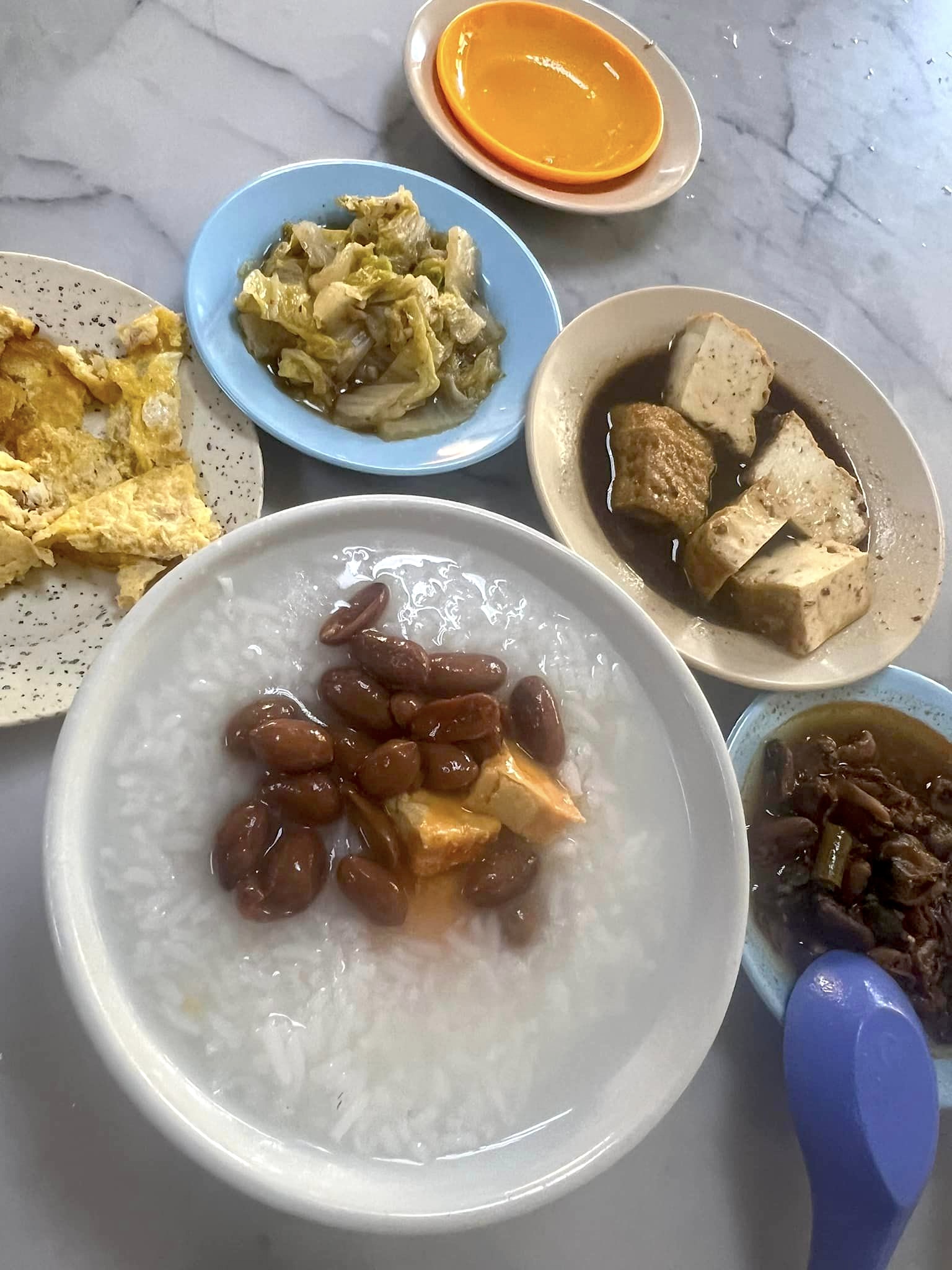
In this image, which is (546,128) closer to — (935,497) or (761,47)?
(761,47)

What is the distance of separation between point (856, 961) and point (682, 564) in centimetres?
72

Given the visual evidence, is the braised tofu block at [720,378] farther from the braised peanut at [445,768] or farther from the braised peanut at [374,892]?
the braised peanut at [374,892]

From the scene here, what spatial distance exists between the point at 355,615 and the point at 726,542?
2.61 feet

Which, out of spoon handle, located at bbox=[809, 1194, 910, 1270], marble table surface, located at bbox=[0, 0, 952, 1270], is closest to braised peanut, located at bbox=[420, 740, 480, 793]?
marble table surface, located at bbox=[0, 0, 952, 1270]

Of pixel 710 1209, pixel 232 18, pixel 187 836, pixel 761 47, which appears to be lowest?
pixel 710 1209

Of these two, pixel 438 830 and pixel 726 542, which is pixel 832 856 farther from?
pixel 438 830

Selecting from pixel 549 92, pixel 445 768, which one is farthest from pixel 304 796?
pixel 549 92

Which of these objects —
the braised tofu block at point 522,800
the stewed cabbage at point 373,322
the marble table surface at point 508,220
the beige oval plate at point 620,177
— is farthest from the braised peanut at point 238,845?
the beige oval plate at point 620,177

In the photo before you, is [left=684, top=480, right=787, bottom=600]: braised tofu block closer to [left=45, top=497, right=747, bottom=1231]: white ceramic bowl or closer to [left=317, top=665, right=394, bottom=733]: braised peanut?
[left=45, top=497, right=747, bottom=1231]: white ceramic bowl

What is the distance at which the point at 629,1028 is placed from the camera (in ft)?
3.21

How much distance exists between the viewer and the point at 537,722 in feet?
3.40

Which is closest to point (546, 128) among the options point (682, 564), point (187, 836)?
point (682, 564)

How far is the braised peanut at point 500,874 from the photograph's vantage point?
99 centimetres

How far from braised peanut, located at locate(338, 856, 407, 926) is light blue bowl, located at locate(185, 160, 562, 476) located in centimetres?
68
